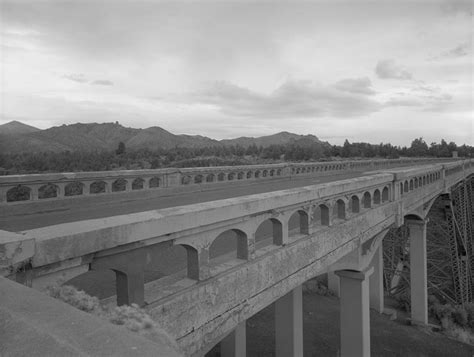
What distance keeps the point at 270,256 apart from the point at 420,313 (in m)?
13.5

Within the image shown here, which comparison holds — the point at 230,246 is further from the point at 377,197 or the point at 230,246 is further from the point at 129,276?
the point at 377,197

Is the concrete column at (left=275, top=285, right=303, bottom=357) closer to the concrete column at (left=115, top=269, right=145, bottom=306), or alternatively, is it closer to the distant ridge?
the concrete column at (left=115, top=269, right=145, bottom=306)

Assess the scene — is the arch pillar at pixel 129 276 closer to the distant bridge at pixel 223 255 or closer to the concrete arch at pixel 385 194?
the distant bridge at pixel 223 255

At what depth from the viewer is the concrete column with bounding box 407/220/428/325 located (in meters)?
14.5

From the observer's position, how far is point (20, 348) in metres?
1.21

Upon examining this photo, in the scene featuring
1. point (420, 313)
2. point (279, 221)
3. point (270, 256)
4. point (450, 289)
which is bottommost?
point (450, 289)

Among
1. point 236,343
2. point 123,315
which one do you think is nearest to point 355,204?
point 236,343

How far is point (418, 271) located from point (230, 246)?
13.3 m

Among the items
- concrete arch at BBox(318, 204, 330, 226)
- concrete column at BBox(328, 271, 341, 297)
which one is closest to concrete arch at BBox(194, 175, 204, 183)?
concrete arch at BBox(318, 204, 330, 226)

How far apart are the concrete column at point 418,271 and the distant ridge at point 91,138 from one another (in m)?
→ 58.1

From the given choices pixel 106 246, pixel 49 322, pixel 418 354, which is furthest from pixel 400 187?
pixel 49 322

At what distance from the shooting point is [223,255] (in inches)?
158

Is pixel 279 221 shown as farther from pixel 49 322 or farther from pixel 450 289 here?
pixel 450 289

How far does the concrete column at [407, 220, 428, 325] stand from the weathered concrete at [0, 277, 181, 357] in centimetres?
1587
